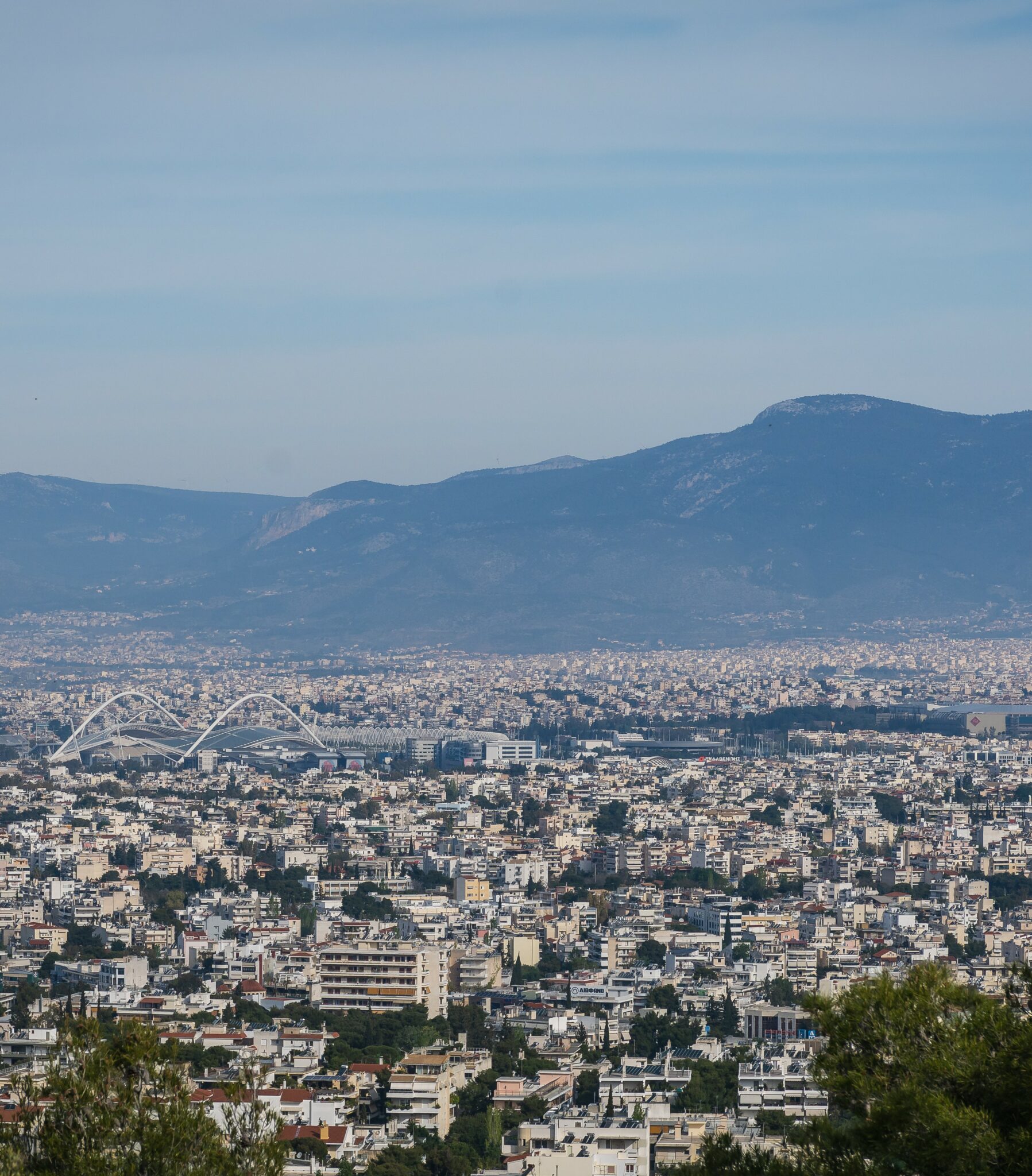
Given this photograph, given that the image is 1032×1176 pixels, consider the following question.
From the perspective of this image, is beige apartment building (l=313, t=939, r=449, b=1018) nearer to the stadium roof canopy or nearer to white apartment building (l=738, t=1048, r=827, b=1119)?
white apartment building (l=738, t=1048, r=827, b=1119)

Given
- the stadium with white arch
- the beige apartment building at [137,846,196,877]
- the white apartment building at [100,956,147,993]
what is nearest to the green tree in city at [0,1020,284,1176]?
the white apartment building at [100,956,147,993]

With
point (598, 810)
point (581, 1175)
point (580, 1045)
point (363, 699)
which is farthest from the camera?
point (363, 699)

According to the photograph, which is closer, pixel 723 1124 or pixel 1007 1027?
pixel 1007 1027

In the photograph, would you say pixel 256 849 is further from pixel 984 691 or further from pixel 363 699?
pixel 984 691

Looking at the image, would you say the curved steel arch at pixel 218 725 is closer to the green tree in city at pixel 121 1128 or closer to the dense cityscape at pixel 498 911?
the dense cityscape at pixel 498 911

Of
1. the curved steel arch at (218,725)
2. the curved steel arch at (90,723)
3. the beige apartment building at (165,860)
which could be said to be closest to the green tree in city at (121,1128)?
the beige apartment building at (165,860)

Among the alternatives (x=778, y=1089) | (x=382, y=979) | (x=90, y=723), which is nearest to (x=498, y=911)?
(x=382, y=979)

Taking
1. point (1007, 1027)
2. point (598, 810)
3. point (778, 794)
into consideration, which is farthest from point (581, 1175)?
point (778, 794)
